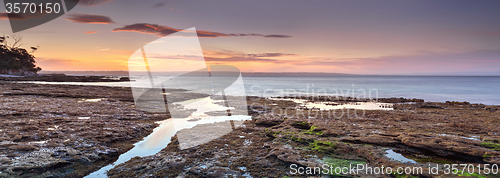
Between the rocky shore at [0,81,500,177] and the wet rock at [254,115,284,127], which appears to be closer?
the rocky shore at [0,81,500,177]

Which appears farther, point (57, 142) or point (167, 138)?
point (167, 138)

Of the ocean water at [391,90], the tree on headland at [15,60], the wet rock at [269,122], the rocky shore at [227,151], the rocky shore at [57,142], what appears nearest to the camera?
the rocky shore at [57,142]

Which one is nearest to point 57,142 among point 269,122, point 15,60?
point 269,122

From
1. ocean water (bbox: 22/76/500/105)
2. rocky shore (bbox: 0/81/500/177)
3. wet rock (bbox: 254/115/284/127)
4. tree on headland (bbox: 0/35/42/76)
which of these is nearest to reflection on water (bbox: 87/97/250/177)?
rocky shore (bbox: 0/81/500/177)

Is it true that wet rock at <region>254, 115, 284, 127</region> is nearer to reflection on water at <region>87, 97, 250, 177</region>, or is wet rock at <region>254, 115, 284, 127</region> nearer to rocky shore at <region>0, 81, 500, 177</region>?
reflection on water at <region>87, 97, 250, 177</region>

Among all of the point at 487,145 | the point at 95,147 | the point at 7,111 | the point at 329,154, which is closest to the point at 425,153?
the point at 487,145

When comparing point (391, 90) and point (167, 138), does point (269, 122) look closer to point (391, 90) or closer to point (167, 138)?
point (167, 138)

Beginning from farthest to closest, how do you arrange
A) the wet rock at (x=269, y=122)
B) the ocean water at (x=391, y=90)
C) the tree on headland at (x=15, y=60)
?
the tree on headland at (x=15, y=60) → the ocean water at (x=391, y=90) → the wet rock at (x=269, y=122)

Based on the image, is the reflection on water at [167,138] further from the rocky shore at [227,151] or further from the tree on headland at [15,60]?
the tree on headland at [15,60]

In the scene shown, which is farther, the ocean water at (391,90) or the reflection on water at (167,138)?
the ocean water at (391,90)

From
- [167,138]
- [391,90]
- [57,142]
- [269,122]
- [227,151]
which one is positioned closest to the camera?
[57,142]

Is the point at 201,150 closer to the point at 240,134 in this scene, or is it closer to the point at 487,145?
the point at 240,134

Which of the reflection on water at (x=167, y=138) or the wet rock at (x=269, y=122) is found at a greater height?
the wet rock at (x=269, y=122)

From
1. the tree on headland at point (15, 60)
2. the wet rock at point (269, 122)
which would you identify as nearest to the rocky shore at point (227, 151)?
the wet rock at point (269, 122)
